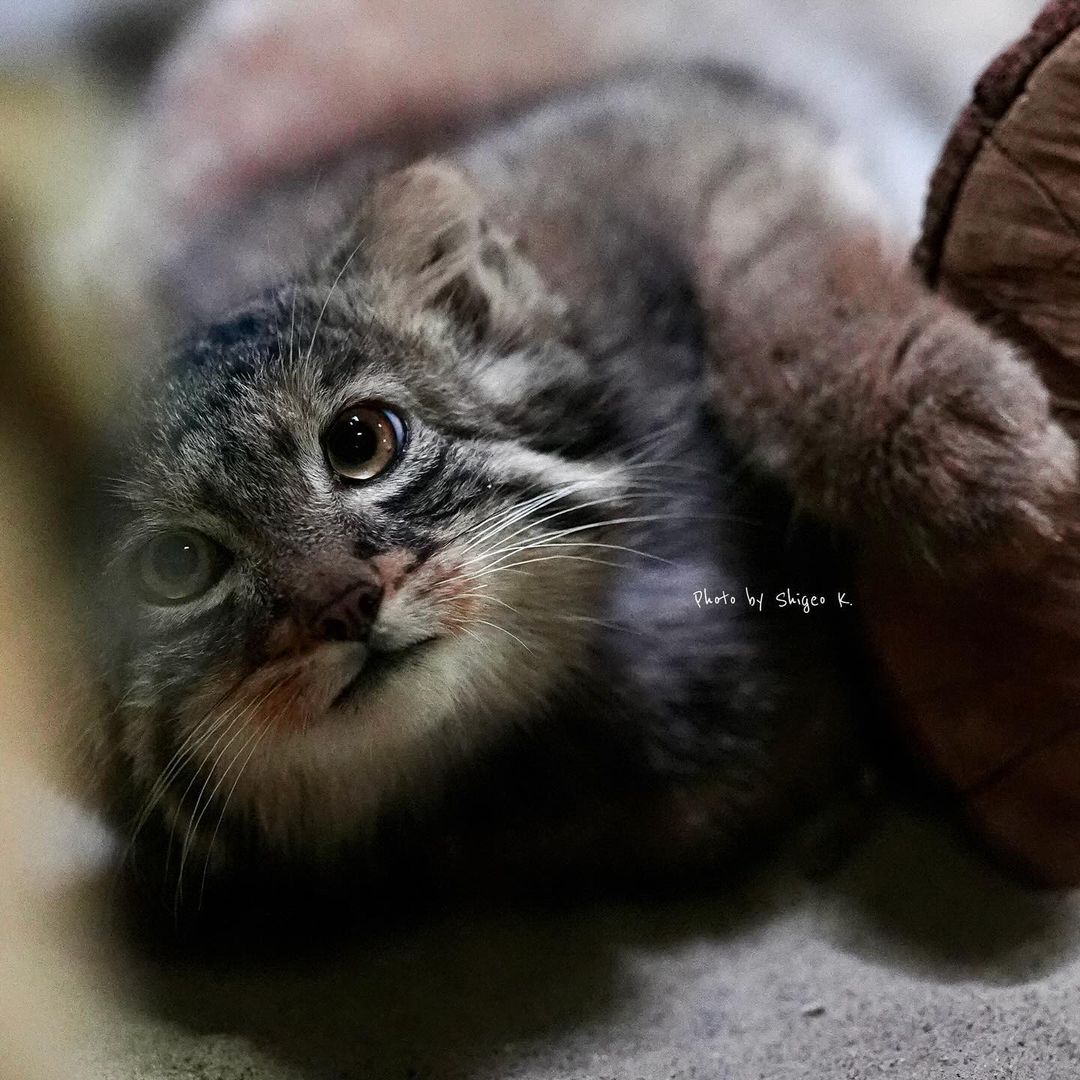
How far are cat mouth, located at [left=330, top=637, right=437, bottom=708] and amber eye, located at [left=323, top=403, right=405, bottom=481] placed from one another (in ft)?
0.37

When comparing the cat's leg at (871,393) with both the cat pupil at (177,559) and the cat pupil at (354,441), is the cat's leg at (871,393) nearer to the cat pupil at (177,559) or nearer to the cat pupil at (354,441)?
the cat pupil at (354,441)

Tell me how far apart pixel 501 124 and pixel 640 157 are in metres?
0.13

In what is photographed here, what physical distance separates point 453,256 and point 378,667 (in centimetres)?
30

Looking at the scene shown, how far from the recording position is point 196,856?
0.71 metres

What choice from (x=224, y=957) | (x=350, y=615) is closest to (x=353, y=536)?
(x=350, y=615)

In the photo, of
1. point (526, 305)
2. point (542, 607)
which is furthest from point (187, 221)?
point (542, 607)

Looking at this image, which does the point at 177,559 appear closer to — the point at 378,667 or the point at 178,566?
the point at 178,566

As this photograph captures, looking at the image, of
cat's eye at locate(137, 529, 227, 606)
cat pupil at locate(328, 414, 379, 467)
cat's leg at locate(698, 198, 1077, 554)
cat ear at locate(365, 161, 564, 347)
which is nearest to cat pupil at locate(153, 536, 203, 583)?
cat's eye at locate(137, 529, 227, 606)

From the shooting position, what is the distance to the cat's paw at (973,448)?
0.72m

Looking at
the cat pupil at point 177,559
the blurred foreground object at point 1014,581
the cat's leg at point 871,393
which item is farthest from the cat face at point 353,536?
the blurred foreground object at point 1014,581

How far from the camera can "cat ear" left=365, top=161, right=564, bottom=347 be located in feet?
2.38

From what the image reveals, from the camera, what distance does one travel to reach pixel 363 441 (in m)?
0.67

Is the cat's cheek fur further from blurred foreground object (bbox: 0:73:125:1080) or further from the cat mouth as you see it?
blurred foreground object (bbox: 0:73:125:1080)

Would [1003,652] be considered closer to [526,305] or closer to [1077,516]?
[1077,516]
